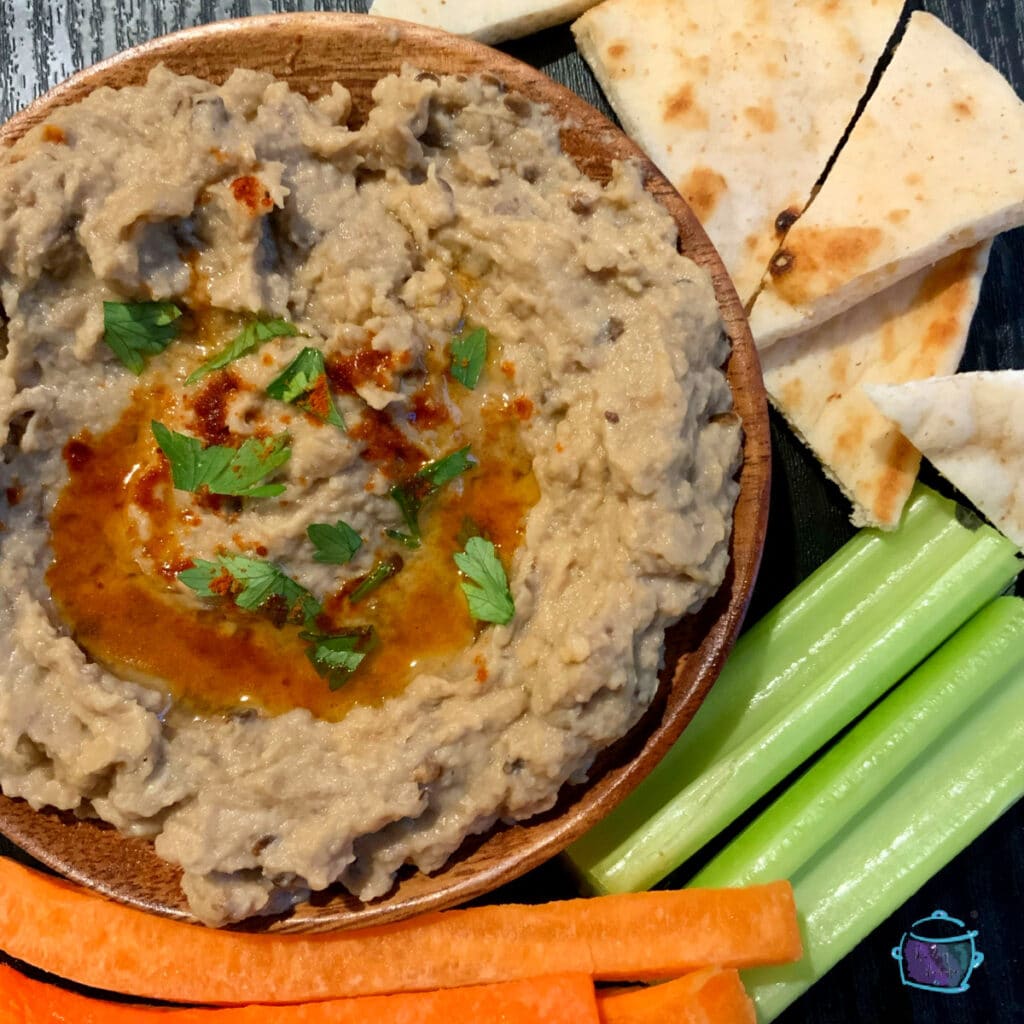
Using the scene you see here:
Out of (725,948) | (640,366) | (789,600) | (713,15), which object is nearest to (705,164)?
(713,15)

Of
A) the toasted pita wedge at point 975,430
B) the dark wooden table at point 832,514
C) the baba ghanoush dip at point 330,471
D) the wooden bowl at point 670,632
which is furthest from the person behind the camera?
the dark wooden table at point 832,514

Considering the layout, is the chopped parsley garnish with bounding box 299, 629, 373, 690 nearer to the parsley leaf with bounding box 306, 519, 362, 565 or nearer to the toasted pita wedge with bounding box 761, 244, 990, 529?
the parsley leaf with bounding box 306, 519, 362, 565

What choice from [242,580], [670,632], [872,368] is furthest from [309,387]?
[872,368]

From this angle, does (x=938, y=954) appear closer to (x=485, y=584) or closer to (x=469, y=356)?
(x=485, y=584)

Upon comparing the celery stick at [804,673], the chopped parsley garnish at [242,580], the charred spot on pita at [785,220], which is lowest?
the celery stick at [804,673]

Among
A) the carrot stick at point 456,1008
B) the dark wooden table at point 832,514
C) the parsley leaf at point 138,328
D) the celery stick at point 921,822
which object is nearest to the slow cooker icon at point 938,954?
the dark wooden table at point 832,514

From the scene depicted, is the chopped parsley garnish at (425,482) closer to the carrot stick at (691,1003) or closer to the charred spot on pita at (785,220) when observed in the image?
the charred spot on pita at (785,220)
